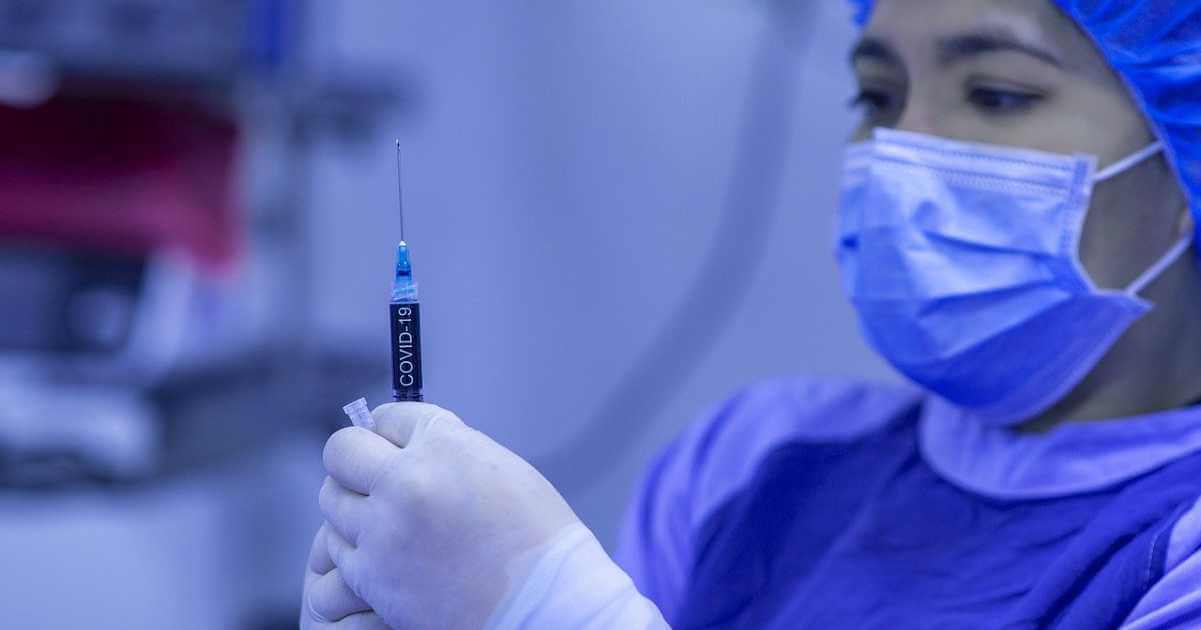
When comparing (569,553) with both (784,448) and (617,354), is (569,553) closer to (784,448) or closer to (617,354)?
(784,448)

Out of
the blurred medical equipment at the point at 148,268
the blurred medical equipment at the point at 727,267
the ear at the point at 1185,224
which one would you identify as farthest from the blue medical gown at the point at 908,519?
the blurred medical equipment at the point at 727,267

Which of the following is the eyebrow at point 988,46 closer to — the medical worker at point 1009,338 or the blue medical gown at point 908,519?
the medical worker at point 1009,338

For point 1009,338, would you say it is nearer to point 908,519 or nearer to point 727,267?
point 908,519

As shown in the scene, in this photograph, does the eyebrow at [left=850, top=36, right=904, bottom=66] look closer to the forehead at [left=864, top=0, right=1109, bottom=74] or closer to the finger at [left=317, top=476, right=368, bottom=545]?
the forehead at [left=864, top=0, right=1109, bottom=74]

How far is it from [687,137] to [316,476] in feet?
2.44

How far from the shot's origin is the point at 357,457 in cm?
68

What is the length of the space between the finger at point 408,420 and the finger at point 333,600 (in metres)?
0.08

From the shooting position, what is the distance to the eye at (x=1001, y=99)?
2.77ft

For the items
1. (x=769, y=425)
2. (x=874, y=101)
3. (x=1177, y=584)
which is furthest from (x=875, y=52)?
(x=1177, y=584)

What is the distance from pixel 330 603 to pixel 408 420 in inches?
4.6

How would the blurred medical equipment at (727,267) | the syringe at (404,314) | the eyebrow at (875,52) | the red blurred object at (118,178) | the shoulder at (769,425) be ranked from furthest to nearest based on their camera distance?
the blurred medical equipment at (727,267)
the red blurred object at (118,178)
the shoulder at (769,425)
the eyebrow at (875,52)
the syringe at (404,314)

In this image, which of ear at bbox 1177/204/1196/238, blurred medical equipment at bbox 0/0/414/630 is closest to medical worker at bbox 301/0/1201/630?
ear at bbox 1177/204/1196/238

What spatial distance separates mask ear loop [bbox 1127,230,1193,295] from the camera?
33.4 inches

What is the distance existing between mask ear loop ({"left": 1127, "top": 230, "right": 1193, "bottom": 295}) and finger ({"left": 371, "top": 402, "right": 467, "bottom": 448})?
0.47 m
